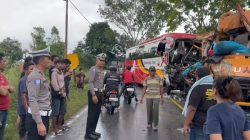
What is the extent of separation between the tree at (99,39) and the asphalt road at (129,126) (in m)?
46.1

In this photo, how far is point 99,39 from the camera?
6438 cm

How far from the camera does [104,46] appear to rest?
63.2 m

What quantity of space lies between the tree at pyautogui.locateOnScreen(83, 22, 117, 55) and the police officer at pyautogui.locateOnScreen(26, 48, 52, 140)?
182 feet

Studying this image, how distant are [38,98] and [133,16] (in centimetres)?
4856

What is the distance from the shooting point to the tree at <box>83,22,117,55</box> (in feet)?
203

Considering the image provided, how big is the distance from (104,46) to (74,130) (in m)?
52.4

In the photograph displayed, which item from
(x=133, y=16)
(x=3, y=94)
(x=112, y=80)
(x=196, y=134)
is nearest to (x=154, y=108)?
(x=112, y=80)

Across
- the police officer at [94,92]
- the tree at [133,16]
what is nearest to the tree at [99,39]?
the tree at [133,16]

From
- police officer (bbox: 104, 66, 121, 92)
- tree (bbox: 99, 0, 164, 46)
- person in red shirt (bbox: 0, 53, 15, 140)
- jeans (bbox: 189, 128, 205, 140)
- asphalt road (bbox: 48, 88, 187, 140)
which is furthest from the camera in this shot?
tree (bbox: 99, 0, 164, 46)

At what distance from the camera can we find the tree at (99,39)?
203ft

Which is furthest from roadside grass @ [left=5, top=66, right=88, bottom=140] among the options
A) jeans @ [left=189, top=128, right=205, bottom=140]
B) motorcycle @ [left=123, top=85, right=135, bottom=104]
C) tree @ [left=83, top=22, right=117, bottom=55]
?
tree @ [left=83, top=22, right=117, bottom=55]

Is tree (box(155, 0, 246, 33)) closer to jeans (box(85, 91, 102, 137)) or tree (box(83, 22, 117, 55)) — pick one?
jeans (box(85, 91, 102, 137))

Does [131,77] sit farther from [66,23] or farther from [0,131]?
[0,131]

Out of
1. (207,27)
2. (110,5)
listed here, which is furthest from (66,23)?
(110,5)
